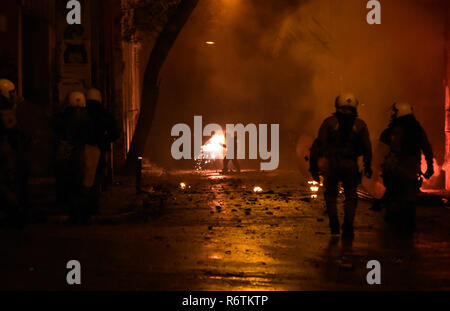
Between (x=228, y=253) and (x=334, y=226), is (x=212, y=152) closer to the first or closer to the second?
(x=334, y=226)

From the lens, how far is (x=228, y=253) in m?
6.93

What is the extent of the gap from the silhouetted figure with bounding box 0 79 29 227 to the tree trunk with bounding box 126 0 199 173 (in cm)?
1034

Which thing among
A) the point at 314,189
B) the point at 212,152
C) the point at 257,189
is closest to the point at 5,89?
the point at 257,189

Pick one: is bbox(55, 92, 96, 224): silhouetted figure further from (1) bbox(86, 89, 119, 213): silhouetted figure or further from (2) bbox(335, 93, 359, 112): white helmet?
(2) bbox(335, 93, 359, 112): white helmet

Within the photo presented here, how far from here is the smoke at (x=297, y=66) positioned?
63.7 ft

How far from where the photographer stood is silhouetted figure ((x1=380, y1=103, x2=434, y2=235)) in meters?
8.59

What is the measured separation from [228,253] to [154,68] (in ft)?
41.1

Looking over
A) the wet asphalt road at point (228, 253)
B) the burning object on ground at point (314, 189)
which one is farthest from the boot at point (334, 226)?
the burning object on ground at point (314, 189)

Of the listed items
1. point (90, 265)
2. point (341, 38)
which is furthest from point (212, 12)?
point (90, 265)

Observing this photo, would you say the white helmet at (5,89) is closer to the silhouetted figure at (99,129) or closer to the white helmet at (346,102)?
the silhouetted figure at (99,129)

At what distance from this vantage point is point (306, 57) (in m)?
27.6

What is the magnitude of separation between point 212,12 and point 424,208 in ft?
44.6

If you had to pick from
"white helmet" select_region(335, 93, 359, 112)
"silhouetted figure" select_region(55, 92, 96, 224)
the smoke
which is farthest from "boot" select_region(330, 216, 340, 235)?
the smoke
